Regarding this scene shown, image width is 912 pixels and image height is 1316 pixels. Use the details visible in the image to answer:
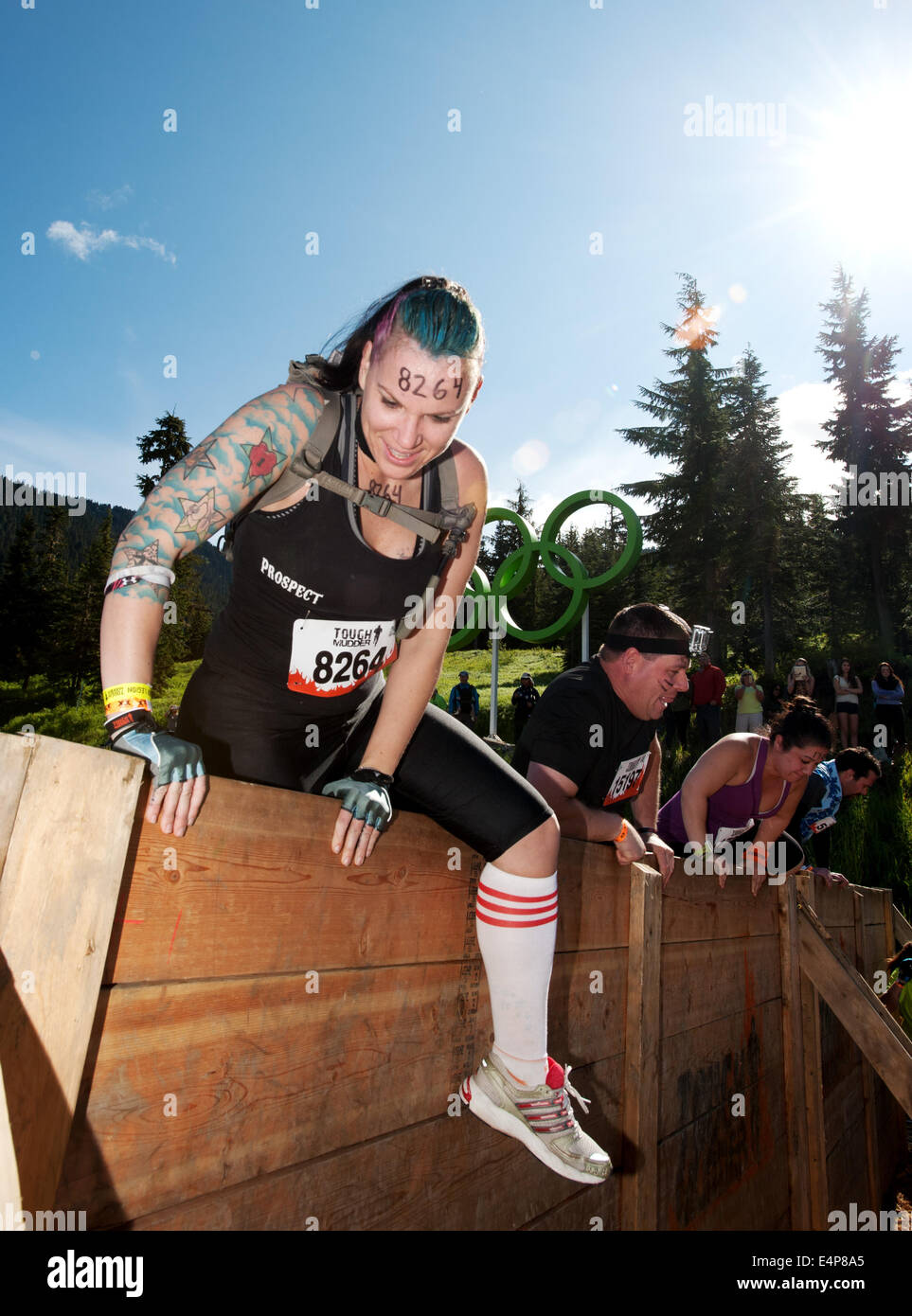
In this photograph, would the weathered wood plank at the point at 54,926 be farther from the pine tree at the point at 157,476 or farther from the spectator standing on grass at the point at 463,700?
the pine tree at the point at 157,476

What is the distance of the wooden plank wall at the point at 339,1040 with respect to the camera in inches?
54.9

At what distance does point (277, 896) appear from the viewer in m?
1.65

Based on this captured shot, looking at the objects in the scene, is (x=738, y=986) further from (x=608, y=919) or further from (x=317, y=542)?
(x=317, y=542)

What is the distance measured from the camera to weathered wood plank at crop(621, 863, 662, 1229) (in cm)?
290

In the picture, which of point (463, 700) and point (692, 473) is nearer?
point (463, 700)

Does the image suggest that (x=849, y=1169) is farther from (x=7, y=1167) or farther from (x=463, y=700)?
(x=463, y=700)

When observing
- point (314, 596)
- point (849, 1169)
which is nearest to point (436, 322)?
point (314, 596)

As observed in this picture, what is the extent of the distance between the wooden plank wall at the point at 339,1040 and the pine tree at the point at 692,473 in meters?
28.1

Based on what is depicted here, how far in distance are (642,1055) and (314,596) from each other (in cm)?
219

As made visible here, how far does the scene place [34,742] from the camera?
1395 millimetres

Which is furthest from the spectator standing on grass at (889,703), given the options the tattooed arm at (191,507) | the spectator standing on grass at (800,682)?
the tattooed arm at (191,507)

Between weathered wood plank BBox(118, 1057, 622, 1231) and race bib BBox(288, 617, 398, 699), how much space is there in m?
1.06

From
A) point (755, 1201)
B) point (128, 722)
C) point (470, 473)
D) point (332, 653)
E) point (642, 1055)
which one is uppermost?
point (470, 473)
